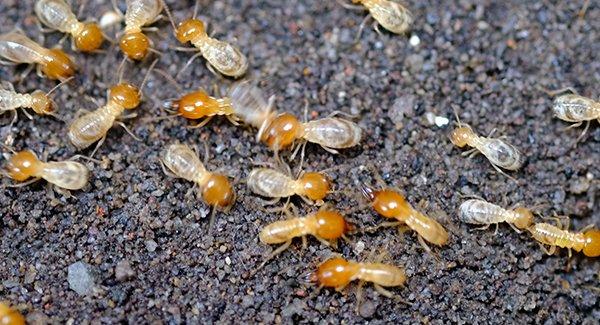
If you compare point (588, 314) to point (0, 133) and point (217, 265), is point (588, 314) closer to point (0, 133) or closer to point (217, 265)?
point (217, 265)

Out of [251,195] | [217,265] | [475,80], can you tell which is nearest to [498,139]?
[475,80]

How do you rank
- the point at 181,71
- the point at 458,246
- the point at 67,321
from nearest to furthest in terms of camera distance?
the point at 67,321
the point at 458,246
the point at 181,71

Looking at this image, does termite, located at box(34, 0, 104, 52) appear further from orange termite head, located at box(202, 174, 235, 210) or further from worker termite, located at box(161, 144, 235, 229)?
orange termite head, located at box(202, 174, 235, 210)

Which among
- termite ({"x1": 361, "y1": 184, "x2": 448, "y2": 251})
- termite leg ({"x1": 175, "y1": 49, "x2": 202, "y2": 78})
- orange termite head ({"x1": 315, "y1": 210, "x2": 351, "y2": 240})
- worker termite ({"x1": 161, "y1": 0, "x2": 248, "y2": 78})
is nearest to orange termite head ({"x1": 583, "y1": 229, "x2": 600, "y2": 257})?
termite ({"x1": 361, "y1": 184, "x2": 448, "y2": 251})

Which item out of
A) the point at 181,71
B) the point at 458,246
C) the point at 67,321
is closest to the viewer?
the point at 67,321

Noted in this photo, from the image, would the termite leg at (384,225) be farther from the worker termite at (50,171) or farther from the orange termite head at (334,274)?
the worker termite at (50,171)

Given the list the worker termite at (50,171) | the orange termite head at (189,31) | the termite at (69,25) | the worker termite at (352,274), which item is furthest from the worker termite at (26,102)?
the worker termite at (352,274)

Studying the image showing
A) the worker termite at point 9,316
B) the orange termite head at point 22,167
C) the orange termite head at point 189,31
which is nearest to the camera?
the worker termite at point 9,316

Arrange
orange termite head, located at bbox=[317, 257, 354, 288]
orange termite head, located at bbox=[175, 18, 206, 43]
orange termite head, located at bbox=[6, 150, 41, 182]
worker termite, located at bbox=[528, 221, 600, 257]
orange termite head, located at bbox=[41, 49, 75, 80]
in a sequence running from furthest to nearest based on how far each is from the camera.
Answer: orange termite head, located at bbox=[175, 18, 206, 43], orange termite head, located at bbox=[41, 49, 75, 80], worker termite, located at bbox=[528, 221, 600, 257], orange termite head, located at bbox=[6, 150, 41, 182], orange termite head, located at bbox=[317, 257, 354, 288]
